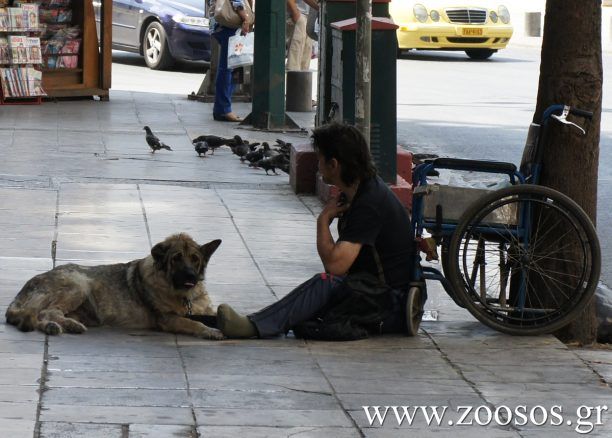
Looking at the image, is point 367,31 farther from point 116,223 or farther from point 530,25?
point 530,25

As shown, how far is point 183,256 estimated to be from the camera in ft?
21.9

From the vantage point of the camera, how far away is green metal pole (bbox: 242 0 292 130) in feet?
50.6

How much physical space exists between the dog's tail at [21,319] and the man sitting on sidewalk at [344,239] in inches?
37.6

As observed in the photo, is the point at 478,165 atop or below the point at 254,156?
atop

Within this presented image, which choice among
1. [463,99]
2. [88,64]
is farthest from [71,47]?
[463,99]

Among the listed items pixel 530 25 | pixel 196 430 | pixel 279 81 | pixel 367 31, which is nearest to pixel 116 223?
pixel 367 31

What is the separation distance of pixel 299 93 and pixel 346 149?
11.4 meters

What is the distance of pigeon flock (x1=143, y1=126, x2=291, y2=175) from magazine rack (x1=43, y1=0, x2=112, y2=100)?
4161mm

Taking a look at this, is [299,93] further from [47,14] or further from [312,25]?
[47,14]

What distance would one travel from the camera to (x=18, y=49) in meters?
16.4

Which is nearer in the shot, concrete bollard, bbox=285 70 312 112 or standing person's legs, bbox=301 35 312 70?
concrete bollard, bbox=285 70 312 112

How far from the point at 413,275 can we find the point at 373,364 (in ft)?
2.79

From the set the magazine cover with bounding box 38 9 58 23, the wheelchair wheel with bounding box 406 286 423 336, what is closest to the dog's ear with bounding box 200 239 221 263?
the wheelchair wheel with bounding box 406 286 423 336

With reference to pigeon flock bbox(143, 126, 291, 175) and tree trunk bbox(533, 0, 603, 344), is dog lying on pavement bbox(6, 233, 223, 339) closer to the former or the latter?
tree trunk bbox(533, 0, 603, 344)
